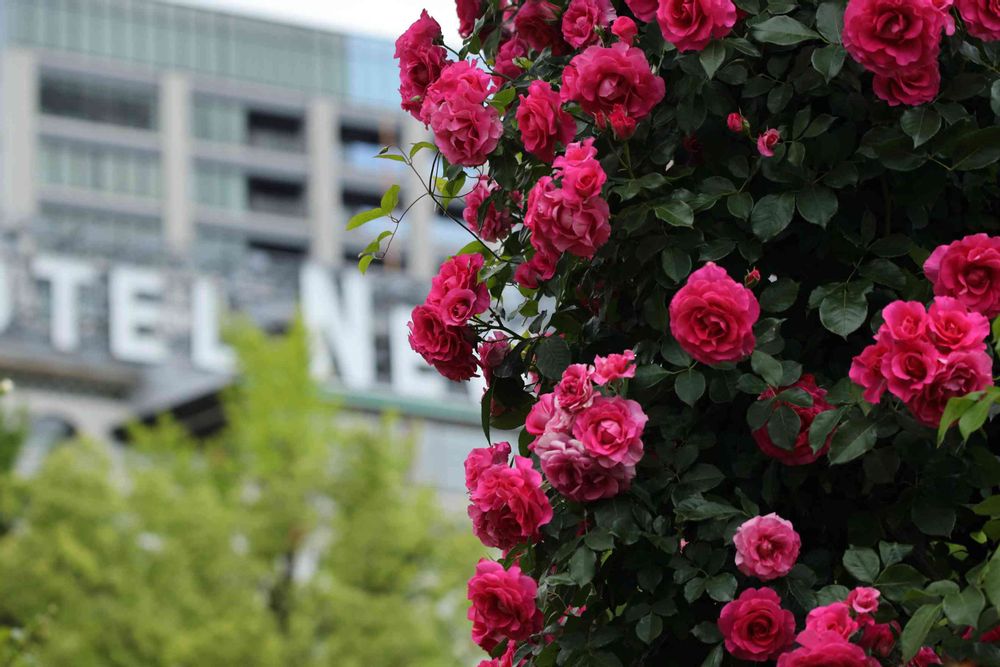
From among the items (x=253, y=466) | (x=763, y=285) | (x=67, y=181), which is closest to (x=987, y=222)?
(x=763, y=285)

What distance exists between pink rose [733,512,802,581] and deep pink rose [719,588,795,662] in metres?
0.04

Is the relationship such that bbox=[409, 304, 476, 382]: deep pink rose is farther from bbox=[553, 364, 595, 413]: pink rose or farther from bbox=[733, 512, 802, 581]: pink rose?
bbox=[733, 512, 802, 581]: pink rose

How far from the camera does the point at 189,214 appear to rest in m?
48.0

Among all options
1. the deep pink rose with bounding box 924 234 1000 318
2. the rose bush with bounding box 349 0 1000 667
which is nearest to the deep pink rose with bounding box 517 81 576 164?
the rose bush with bounding box 349 0 1000 667

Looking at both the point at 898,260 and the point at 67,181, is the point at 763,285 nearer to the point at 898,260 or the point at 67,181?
the point at 898,260

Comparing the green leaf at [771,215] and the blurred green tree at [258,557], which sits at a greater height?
the green leaf at [771,215]

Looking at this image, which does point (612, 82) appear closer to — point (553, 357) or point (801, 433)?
point (553, 357)

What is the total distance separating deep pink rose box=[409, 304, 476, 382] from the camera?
3.11 meters

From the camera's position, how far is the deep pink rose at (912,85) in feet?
9.11

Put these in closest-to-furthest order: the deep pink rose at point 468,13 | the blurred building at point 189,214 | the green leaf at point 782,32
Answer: the green leaf at point 782,32, the deep pink rose at point 468,13, the blurred building at point 189,214

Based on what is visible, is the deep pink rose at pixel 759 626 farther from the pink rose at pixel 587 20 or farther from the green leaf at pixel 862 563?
the pink rose at pixel 587 20

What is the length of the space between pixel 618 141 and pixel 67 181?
4546cm

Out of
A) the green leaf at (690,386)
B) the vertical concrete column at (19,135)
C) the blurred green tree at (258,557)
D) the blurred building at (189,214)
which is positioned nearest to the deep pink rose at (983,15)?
the green leaf at (690,386)

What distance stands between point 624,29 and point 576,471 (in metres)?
0.80
